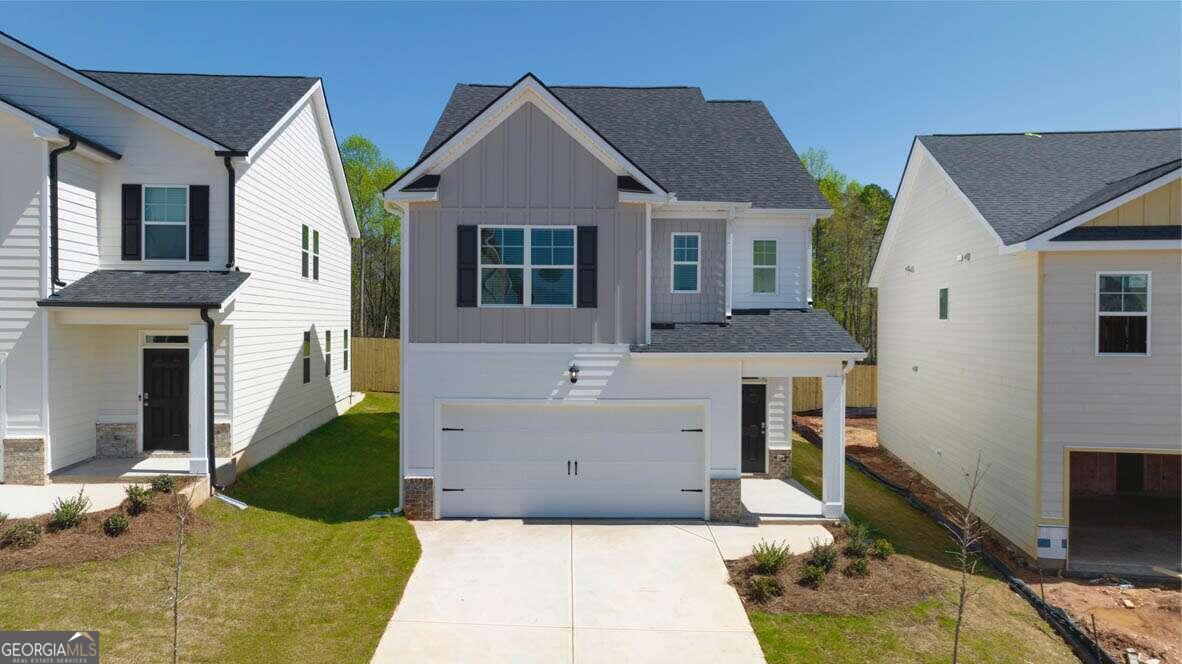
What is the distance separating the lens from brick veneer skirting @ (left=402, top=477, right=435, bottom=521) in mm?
10430

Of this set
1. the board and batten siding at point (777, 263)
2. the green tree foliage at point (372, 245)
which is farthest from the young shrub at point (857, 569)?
the green tree foliage at point (372, 245)

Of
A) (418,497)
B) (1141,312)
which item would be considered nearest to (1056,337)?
(1141,312)

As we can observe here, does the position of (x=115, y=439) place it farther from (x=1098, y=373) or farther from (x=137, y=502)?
(x=1098, y=373)

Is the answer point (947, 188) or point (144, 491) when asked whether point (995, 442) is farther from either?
point (144, 491)

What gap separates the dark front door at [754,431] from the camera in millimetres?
13242

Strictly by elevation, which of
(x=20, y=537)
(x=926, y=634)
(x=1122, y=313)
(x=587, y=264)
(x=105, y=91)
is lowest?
(x=926, y=634)

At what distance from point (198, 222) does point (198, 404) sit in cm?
388

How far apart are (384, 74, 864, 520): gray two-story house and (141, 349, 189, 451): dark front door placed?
551 cm

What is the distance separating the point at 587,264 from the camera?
1054 centimetres

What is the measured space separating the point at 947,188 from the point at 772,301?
5399 mm

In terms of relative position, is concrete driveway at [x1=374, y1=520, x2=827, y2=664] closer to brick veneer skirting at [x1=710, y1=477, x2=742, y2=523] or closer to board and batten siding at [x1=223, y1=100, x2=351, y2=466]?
brick veneer skirting at [x1=710, y1=477, x2=742, y2=523]

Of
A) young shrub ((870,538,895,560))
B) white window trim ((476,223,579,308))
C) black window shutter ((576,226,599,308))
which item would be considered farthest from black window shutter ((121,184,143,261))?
young shrub ((870,538,895,560))

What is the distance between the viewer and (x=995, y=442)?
37.3ft

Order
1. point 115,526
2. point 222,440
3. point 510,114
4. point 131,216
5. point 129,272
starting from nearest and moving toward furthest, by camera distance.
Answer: point 115,526
point 510,114
point 222,440
point 129,272
point 131,216
